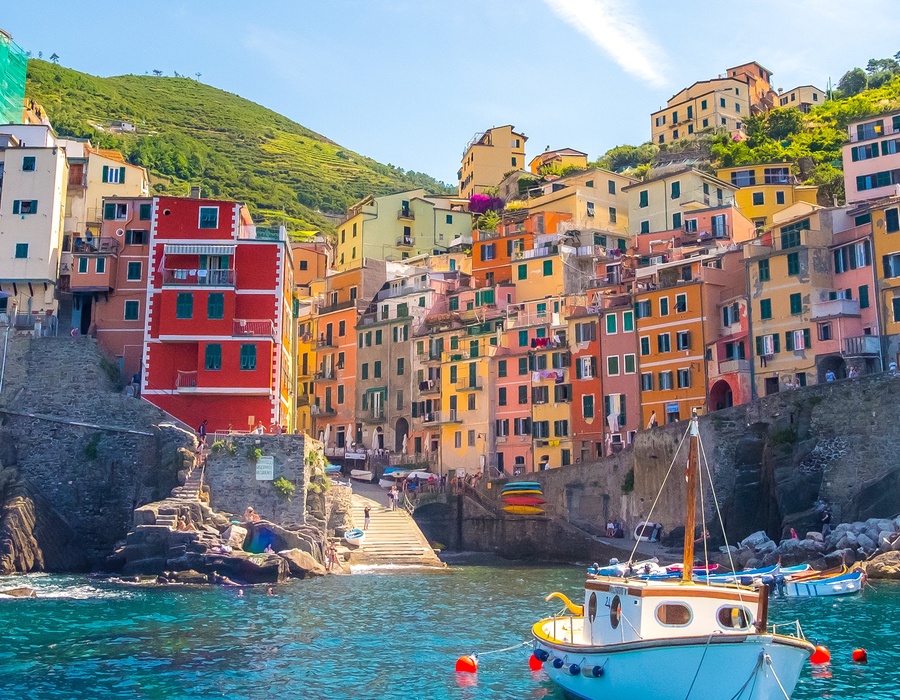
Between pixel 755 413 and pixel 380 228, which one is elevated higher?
pixel 380 228

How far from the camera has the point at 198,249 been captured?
5144 centimetres

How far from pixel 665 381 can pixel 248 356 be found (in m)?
25.5

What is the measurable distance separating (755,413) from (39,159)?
42909 millimetres

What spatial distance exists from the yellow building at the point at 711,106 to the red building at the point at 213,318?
73.8 m

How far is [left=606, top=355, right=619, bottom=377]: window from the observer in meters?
→ 61.8

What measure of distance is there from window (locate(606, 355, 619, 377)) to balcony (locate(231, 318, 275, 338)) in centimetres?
2281

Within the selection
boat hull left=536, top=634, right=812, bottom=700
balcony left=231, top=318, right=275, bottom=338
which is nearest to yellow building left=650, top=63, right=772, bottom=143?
balcony left=231, top=318, right=275, bottom=338

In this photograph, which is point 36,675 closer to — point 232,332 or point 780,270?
point 232,332

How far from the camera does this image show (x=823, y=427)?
46281 mm

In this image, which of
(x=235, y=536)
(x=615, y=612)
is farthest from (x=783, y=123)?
(x=615, y=612)

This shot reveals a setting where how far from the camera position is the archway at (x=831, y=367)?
5109 cm

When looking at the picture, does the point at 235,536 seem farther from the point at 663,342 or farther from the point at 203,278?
the point at 663,342

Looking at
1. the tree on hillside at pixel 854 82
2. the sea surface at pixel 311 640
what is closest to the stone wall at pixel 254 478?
the sea surface at pixel 311 640

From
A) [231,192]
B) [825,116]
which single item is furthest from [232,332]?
[231,192]
